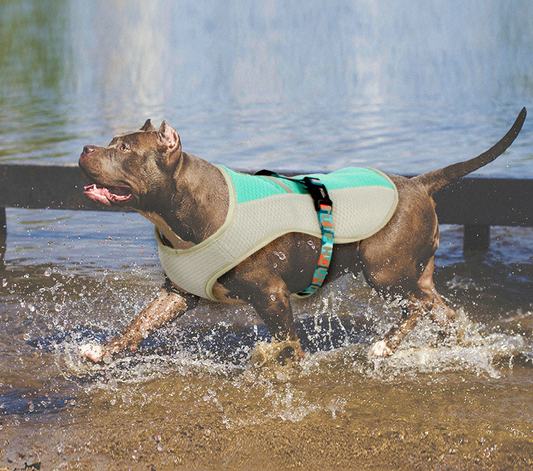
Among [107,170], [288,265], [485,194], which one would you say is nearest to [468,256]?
[485,194]

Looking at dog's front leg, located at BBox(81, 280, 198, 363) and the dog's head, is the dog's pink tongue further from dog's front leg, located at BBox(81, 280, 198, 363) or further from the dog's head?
dog's front leg, located at BBox(81, 280, 198, 363)

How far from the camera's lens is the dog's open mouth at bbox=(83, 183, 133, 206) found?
2.22 metres

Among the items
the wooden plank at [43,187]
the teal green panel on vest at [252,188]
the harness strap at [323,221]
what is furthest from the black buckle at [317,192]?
the wooden plank at [43,187]

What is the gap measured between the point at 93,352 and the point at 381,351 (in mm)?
1321

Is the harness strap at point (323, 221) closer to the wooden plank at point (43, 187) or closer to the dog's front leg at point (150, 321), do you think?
the dog's front leg at point (150, 321)

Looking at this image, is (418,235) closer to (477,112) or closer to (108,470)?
(108,470)

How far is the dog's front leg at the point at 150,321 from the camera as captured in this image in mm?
2732

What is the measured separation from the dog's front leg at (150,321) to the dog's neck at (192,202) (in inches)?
16.8

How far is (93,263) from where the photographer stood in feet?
15.4

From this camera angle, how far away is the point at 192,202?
2.36m

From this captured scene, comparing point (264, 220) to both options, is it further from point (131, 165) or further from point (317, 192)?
point (131, 165)

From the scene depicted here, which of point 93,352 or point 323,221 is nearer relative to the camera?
point 323,221

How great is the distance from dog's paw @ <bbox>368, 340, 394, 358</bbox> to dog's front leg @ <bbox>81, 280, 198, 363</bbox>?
34.4 inches

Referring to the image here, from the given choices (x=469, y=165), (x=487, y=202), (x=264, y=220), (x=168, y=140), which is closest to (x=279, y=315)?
(x=264, y=220)
